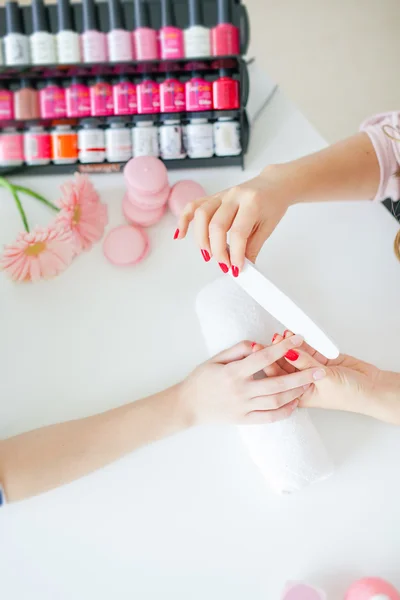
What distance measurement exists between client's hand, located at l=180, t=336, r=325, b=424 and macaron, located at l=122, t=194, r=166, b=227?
22 cm

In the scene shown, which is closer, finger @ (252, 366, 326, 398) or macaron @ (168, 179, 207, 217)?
finger @ (252, 366, 326, 398)

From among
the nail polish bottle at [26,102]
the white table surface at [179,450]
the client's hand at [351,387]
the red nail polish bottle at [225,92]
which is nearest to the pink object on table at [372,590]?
the white table surface at [179,450]

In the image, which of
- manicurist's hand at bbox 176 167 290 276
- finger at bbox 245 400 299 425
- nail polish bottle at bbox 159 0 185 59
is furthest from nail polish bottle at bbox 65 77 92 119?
finger at bbox 245 400 299 425

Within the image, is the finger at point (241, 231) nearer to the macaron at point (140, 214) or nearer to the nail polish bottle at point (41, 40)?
the macaron at point (140, 214)

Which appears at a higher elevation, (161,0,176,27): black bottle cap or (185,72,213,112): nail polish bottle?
(161,0,176,27): black bottle cap

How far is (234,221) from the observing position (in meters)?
0.61

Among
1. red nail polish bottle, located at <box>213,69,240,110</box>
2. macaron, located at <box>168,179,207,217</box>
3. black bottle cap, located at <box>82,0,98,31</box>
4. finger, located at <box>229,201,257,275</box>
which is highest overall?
black bottle cap, located at <box>82,0,98,31</box>

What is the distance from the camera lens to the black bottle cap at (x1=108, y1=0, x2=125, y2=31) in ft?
2.31

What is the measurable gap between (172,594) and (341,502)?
216mm

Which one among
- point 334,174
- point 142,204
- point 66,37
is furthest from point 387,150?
point 66,37

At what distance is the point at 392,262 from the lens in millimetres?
740

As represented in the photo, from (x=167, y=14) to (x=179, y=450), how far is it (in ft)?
1.75

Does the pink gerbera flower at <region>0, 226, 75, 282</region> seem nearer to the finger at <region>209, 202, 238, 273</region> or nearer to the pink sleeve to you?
the finger at <region>209, 202, 238, 273</region>

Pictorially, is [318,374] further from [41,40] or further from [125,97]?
[41,40]
